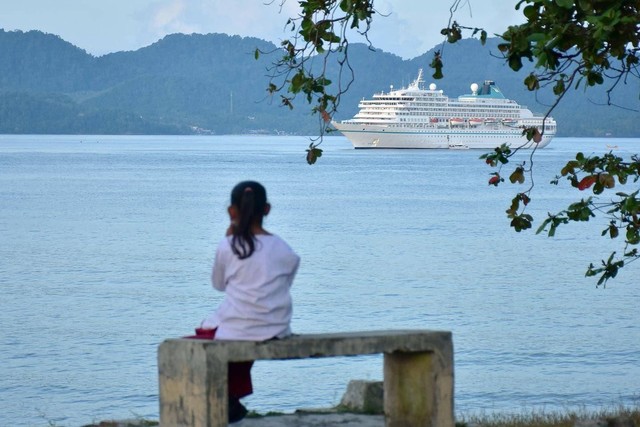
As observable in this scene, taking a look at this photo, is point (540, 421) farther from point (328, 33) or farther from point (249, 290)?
point (249, 290)

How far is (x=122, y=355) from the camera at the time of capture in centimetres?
1428

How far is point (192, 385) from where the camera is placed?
174 inches

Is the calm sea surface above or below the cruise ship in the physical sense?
below

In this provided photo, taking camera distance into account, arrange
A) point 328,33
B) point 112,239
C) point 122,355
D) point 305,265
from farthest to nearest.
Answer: point 112,239, point 305,265, point 122,355, point 328,33

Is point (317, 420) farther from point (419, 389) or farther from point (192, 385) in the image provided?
point (192, 385)

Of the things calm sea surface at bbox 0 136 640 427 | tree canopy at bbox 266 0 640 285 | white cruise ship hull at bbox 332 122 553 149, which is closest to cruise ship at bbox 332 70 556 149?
white cruise ship hull at bbox 332 122 553 149

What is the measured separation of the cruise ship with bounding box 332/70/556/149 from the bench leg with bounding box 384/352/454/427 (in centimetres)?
8391

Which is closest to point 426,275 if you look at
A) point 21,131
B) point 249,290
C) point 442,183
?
point 249,290

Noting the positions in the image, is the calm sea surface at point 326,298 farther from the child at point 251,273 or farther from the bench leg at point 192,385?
Result: the bench leg at point 192,385

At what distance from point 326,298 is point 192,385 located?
14.9 meters

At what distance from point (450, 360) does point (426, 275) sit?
1794 centimetres

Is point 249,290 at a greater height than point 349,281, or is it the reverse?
point 249,290

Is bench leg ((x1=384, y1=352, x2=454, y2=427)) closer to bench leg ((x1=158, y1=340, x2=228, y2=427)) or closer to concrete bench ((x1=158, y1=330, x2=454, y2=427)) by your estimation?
concrete bench ((x1=158, y1=330, x2=454, y2=427))

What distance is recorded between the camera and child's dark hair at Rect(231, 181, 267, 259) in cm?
452
